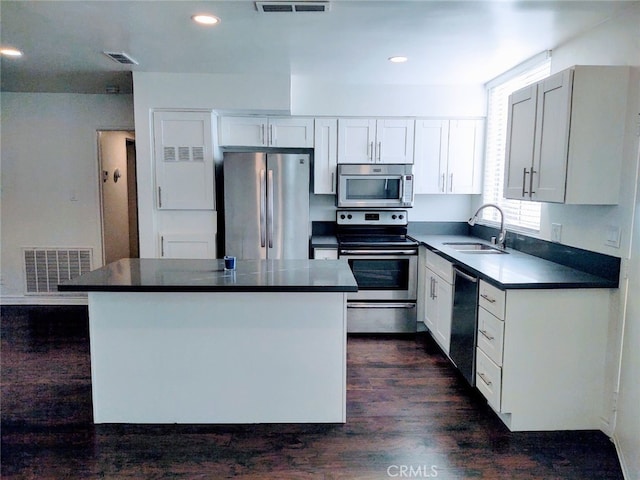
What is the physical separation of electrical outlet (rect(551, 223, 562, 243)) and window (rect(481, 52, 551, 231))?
28 cm

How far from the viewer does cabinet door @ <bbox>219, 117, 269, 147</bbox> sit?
14.1 ft

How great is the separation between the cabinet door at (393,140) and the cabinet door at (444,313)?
1413 mm

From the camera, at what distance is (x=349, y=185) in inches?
172

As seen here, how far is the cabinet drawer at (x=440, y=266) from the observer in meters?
3.40

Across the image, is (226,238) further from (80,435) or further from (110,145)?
(110,145)

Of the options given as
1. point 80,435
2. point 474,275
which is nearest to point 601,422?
point 474,275

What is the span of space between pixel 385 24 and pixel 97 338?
256cm

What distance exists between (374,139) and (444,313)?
1.87m

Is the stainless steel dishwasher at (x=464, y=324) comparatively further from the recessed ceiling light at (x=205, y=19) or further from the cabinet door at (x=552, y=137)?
the recessed ceiling light at (x=205, y=19)

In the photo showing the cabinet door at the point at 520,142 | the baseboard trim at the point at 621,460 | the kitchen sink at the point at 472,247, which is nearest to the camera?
the baseboard trim at the point at 621,460

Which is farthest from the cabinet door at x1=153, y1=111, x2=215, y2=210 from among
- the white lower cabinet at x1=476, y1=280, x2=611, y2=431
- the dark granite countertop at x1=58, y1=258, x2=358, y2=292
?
the white lower cabinet at x1=476, y1=280, x2=611, y2=431

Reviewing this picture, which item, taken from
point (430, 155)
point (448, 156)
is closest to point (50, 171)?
point (430, 155)

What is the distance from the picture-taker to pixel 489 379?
2.67 metres

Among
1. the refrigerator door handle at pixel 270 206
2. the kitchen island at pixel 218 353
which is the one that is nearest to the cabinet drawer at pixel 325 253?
the refrigerator door handle at pixel 270 206
